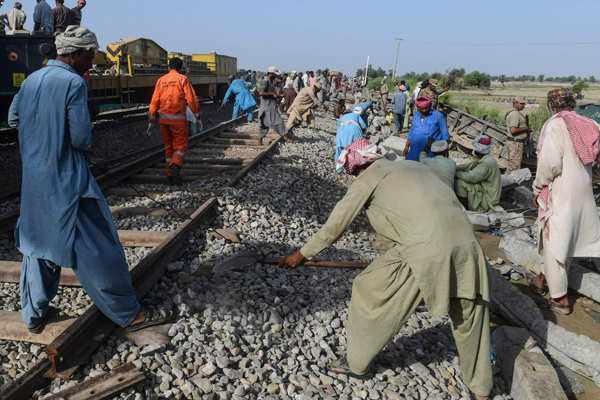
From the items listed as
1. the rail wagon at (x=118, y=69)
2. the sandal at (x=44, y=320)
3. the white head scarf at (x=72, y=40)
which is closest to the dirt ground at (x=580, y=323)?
the sandal at (x=44, y=320)

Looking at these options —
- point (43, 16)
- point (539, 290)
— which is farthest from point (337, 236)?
point (43, 16)

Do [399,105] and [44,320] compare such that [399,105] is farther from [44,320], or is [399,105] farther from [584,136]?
[44,320]

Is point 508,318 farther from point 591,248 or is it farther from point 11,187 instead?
point 11,187

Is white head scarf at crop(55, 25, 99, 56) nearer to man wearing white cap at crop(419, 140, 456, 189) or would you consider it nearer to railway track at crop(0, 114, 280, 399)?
railway track at crop(0, 114, 280, 399)

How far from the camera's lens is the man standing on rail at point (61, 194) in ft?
8.45

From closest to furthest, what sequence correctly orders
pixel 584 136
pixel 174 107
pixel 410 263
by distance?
pixel 410 263, pixel 584 136, pixel 174 107

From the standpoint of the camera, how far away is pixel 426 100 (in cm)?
619

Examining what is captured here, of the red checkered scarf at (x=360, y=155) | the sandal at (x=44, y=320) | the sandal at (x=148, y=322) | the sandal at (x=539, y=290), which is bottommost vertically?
the sandal at (x=539, y=290)

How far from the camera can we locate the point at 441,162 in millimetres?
6109

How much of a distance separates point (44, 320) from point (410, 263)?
2428 mm

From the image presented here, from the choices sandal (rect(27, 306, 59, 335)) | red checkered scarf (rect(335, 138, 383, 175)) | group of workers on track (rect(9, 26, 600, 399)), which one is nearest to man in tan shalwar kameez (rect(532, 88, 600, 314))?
group of workers on track (rect(9, 26, 600, 399))

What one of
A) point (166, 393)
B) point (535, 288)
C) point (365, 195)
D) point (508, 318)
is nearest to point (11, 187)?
point (166, 393)

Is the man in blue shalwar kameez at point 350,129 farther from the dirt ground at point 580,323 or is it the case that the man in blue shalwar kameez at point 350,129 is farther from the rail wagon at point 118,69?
the rail wagon at point 118,69

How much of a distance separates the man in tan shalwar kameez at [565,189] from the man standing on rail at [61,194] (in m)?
3.74
